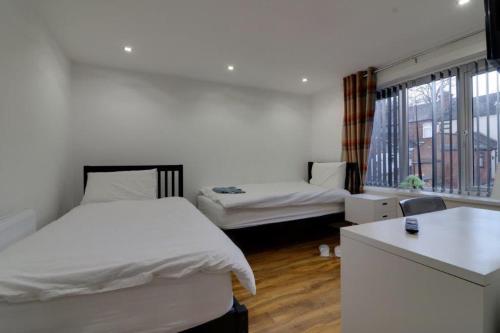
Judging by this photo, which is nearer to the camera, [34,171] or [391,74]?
[34,171]

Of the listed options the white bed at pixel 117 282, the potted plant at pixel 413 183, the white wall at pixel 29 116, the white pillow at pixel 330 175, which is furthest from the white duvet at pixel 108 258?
the potted plant at pixel 413 183

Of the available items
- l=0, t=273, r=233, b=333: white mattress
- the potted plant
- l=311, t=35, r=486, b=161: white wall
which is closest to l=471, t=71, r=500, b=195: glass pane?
l=311, t=35, r=486, b=161: white wall

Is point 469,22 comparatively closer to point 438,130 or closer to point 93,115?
point 438,130

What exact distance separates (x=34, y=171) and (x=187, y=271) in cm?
177

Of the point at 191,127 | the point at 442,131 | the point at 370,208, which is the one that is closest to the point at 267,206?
the point at 370,208

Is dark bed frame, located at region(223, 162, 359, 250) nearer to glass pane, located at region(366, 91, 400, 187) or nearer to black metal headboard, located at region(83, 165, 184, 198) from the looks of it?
glass pane, located at region(366, 91, 400, 187)

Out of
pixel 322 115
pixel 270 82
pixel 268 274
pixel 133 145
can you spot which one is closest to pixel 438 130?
pixel 322 115

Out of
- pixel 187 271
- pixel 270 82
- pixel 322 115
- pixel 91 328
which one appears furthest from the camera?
pixel 322 115

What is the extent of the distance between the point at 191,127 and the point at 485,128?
11.0 ft

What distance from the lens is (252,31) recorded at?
2.16 m

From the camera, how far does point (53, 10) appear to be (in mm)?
1870

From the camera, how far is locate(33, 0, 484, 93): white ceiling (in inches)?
72.0

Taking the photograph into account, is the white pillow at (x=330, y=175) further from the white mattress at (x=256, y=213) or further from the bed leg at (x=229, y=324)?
the bed leg at (x=229, y=324)

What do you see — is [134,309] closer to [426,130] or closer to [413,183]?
[413,183]
